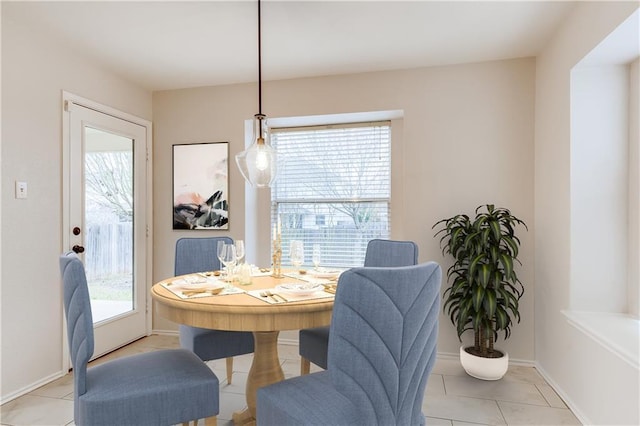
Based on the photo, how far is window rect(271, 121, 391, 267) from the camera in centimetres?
364

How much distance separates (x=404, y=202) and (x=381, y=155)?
628mm

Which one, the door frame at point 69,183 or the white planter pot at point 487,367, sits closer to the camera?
the white planter pot at point 487,367

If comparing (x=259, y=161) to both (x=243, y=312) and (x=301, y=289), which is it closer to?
(x=301, y=289)

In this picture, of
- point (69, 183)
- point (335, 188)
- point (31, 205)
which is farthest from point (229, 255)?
point (335, 188)

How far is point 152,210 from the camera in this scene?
3.75 metres

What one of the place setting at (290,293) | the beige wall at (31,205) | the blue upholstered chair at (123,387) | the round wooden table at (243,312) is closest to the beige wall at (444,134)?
the beige wall at (31,205)

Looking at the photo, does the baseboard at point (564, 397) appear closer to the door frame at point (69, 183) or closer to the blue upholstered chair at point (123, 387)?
the blue upholstered chair at point (123, 387)

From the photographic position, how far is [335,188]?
373 centimetres

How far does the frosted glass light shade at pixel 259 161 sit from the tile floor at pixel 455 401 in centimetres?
142

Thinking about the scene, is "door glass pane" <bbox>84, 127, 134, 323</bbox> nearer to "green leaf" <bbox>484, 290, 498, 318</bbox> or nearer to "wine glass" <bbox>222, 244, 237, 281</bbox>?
"wine glass" <bbox>222, 244, 237, 281</bbox>

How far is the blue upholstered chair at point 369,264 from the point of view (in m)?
2.10

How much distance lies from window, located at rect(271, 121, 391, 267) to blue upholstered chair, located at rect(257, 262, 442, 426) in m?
2.35

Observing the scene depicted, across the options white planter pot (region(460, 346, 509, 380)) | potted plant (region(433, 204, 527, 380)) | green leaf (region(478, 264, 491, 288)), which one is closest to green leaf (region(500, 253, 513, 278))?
potted plant (region(433, 204, 527, 380))

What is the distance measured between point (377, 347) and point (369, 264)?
1.39 metres
